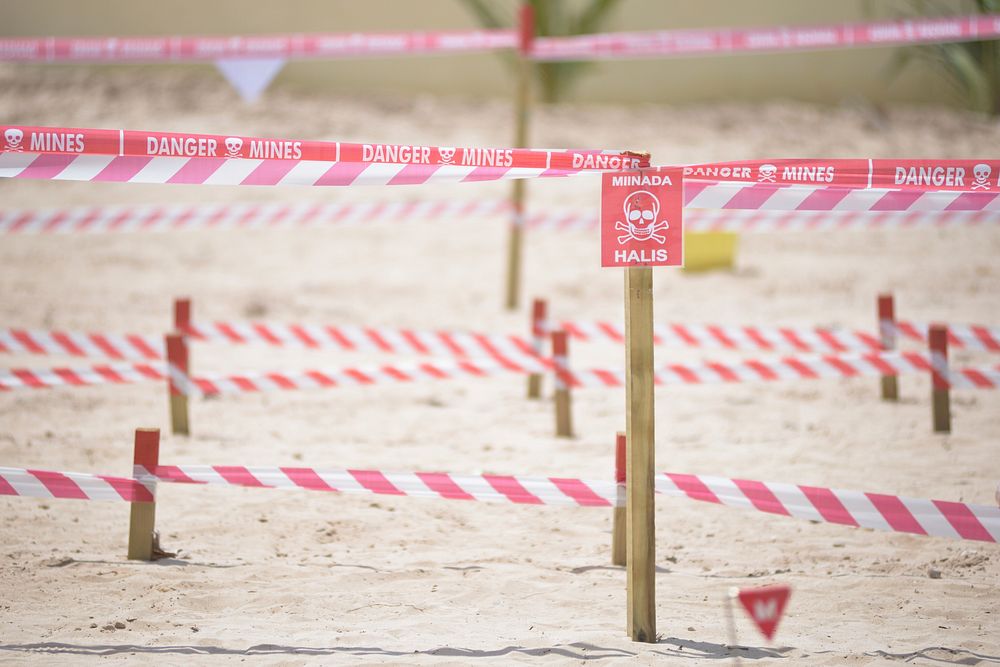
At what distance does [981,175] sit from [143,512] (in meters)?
3.78

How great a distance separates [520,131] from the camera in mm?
10539

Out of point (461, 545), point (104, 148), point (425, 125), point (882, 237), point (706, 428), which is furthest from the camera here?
point (425, 125)

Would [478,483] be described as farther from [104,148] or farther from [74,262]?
[74,262]

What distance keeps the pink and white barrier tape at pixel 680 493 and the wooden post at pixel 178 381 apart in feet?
7.24

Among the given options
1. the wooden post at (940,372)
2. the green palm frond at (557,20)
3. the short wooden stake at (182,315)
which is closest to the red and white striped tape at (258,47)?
the short wooden stake at (182,315)

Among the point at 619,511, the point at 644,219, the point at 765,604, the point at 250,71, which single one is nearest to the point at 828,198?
the point at 644,219

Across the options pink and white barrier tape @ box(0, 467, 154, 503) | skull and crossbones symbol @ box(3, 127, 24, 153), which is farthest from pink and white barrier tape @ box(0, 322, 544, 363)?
skull and crossbones symbol @ box(3, 127, 24, 153)

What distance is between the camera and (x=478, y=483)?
15.0 ft

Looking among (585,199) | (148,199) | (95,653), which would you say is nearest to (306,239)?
(148,199)

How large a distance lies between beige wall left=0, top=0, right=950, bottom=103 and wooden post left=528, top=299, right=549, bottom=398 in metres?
11.4

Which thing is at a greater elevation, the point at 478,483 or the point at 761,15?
the point at 761,15

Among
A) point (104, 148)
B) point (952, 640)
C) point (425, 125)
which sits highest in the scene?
point (425, 125)

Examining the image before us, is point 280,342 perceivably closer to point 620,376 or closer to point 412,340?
point 412,340

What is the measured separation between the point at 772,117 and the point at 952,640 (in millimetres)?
14781
